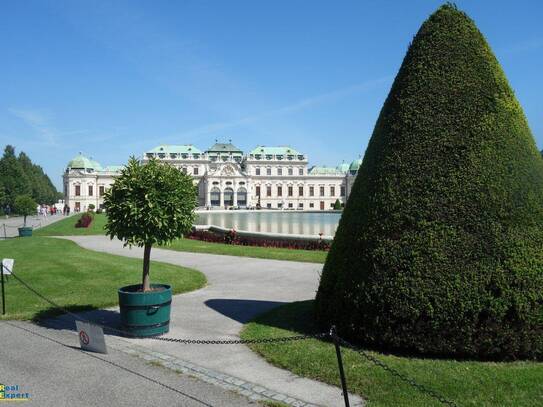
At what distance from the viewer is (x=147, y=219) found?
7.31m

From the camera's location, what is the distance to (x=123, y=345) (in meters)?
6.90

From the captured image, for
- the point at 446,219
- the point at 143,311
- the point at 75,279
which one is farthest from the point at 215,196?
the point at 446,219

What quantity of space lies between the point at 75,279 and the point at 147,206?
6.54 metres

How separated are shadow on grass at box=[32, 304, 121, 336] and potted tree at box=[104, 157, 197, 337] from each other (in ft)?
2.41

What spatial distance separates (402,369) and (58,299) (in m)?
7.82

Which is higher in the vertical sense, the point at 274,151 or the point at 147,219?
the point at 274,151

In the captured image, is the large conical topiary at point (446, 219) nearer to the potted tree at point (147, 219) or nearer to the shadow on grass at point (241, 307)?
the shadow on grass at point (241, 307)

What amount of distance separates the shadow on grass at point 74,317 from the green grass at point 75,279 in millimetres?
60

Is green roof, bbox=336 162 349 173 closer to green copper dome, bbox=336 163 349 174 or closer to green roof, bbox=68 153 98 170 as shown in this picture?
green copper dome, bbox=336 163 349 174

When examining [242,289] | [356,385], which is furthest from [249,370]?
[242,289]

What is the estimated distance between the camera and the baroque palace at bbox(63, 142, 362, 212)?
10881 cm

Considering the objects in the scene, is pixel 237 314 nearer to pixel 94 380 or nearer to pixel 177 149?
pixel 94 380

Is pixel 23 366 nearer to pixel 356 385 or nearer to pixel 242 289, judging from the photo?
pixel 356 385

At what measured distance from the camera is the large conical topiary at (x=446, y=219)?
552 cm
